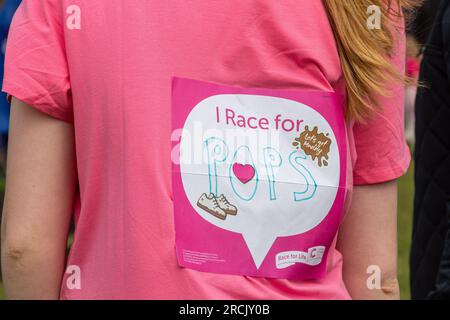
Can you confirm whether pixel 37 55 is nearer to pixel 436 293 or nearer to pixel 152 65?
pixel 152 65

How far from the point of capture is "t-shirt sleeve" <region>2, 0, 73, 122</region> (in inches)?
59.0

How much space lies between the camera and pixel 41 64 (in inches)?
59.1

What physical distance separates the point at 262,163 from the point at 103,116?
0.26m

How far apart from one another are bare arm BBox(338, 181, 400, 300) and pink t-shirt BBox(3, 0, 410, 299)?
0.25 metres

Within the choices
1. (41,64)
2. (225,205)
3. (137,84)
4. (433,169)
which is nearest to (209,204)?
(225,205)

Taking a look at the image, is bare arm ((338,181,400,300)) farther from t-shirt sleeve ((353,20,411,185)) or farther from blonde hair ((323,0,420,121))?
blonde hair ((323,0,420,121))

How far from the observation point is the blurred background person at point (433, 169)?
2.38 metres

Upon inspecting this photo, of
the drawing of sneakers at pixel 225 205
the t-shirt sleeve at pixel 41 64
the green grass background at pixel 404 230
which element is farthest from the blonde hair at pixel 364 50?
the green grass background at pixel 404 230

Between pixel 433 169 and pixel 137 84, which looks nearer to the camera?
pixel 137 84

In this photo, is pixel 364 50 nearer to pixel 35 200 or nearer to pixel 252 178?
pixel 252 178

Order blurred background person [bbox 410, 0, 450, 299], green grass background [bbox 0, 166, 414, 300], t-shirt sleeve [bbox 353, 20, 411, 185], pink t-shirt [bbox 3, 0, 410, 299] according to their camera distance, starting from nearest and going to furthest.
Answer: pink t-shirt [bbox 3, 0, 410, 299]
t-shirt sleeve [bbox 353, 20, 411, 185]
blurred background person [bbox 410, 0, 450, 299]
green grass background [bbox 0, 166, 414, 300]

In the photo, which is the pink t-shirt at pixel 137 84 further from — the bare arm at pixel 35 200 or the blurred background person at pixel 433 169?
the blurred background person at pixel 433 169

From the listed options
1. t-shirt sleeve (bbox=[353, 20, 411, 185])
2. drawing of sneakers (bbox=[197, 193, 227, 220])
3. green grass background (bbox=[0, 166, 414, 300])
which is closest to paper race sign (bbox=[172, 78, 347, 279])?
drawing of sneakers (bbox=[197, 193, 227, 220])

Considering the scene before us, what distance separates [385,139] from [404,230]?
17.3 ft
